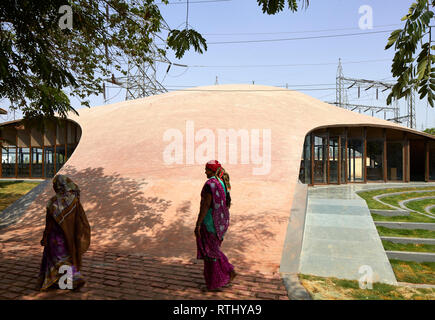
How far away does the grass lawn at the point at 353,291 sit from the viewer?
4.00m

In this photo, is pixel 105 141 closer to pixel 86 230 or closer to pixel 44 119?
pixel 44 119

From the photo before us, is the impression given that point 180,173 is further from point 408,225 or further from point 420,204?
point 420,204

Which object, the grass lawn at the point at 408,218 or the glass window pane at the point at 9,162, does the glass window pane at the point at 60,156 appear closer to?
the glass window pane at the point at 9,162

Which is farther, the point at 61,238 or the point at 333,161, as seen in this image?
the point at 333,161

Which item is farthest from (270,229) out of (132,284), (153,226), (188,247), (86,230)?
(86,230)

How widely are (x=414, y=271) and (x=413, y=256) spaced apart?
60 cm

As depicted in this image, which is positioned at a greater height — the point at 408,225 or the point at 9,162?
the point at 9,162

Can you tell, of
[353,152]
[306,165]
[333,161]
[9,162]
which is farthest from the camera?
[9,162]

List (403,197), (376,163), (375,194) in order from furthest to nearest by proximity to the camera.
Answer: (376,163) < (375,194) < (403,197)

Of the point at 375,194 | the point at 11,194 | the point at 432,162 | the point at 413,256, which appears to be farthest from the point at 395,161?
the point at 11,194

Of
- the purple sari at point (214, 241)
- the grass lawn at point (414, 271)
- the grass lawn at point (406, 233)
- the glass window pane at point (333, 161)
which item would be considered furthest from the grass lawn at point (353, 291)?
the glass window pane at point (333, 161)

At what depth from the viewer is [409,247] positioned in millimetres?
6969
